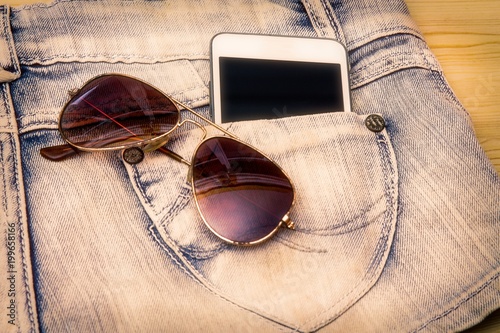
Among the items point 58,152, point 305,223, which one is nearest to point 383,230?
point 305,223

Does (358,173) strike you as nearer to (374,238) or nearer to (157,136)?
(374,238)

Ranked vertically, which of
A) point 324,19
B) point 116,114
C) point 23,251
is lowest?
point 23,251

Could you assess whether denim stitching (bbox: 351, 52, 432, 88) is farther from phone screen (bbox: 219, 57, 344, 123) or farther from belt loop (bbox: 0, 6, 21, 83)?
belt loop (bbox: 0, 6, 21, 83)

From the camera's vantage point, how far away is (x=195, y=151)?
1.31 feet

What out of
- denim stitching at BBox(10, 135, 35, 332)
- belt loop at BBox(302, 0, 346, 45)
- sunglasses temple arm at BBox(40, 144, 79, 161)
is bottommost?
denim stitching at BBox(10, 135, 35, 332)

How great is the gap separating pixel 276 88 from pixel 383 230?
159mm

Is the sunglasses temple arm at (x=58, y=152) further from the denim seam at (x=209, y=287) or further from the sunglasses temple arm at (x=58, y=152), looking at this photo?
the denim seam at (x=209, y=287)

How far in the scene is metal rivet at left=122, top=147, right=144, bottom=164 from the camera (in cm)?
40

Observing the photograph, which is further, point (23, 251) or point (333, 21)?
point (333, 21)

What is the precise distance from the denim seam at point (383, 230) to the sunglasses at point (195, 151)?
3.0 inches

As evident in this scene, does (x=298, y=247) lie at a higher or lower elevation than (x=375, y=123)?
lower

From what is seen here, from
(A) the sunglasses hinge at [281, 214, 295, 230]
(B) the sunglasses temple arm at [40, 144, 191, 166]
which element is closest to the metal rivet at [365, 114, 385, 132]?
(A) the sunglasses hinge at [281, 214, 295, 230]

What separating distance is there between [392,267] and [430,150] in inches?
4.5

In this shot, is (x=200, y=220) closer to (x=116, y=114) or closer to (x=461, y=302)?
(x=116, y=114)
